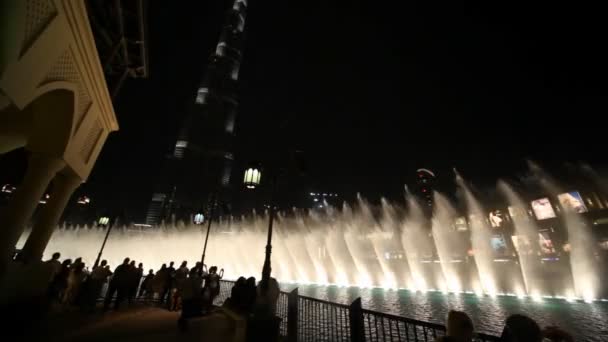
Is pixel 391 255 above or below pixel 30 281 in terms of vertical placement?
above

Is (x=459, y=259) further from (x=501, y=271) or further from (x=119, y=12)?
(x=119, y=12)

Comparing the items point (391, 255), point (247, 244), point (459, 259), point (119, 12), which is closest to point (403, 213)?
point (391, 255)

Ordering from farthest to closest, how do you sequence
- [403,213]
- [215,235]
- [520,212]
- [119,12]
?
[403,213] → [215,235] → [520,212] → [119,12]

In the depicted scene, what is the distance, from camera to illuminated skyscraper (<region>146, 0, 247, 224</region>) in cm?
9681

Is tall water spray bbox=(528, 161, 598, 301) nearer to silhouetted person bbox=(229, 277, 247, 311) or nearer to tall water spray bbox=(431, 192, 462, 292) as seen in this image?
tall water spray bbox=(431, 192, 462, 292)

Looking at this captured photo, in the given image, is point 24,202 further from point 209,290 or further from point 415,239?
point 415,239

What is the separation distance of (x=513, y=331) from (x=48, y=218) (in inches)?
473

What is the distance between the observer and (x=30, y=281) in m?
7.07

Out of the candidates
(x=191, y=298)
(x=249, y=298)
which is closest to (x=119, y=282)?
(x=191, y=298)

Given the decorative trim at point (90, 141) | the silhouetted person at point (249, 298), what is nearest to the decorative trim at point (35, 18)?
the decorative trim at point (90, 141)

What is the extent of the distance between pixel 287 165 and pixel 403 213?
58.9 m

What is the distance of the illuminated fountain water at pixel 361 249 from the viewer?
110ft

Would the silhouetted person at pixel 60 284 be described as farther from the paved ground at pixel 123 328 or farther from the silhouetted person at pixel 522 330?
the silhouetted person at pixel 522 330

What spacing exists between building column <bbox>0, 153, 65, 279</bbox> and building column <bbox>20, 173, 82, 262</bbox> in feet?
6.53
